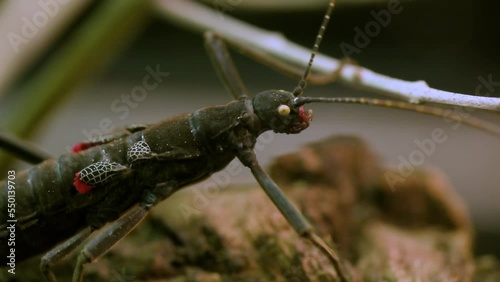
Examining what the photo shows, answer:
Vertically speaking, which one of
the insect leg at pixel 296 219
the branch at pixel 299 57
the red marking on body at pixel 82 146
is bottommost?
the red marking on body at pixel 82 146

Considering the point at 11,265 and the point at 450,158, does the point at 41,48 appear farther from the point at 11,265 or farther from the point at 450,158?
the point at 450,158

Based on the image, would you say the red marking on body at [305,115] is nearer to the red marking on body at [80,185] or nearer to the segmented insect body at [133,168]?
the segmented insect body at [133,168]

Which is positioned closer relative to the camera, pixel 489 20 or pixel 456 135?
pixel 489 20

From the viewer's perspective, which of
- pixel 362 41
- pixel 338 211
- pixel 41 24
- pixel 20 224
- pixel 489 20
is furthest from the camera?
pixel 362 41

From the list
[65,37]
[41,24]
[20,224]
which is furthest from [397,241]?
[65,37]

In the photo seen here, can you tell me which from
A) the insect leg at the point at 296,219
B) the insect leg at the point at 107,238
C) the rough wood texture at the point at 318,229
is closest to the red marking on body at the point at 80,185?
the insect leg at the point at 107,238

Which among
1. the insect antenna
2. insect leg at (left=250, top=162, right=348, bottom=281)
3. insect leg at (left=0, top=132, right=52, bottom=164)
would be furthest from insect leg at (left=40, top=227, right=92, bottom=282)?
the insect antenna

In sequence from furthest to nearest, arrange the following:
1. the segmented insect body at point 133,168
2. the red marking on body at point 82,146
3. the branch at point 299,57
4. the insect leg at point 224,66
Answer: the insect leg at point 224,66 < the red marking on body at point 82,146 < the segmented insect body at point 133,168 < the branch at point 299,57
